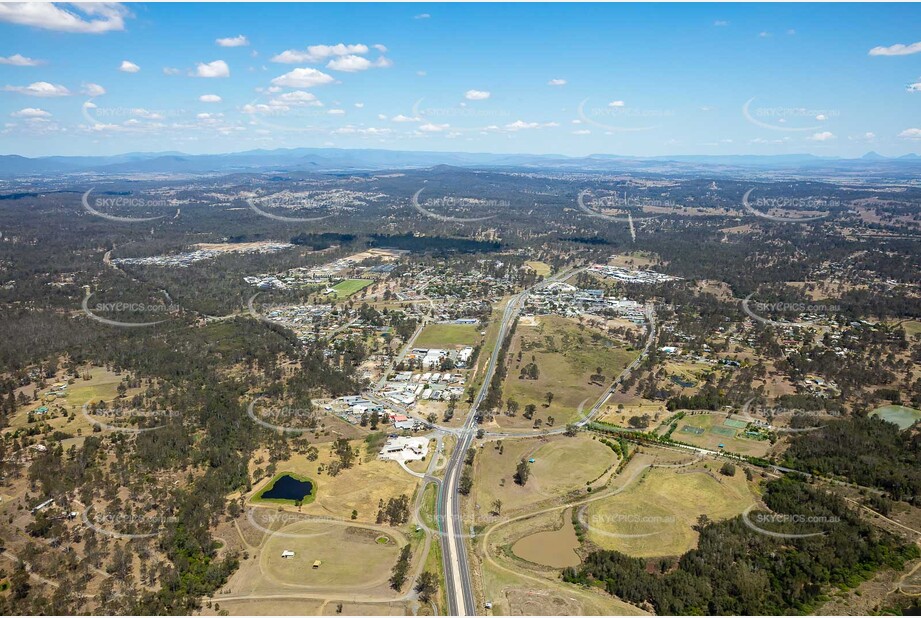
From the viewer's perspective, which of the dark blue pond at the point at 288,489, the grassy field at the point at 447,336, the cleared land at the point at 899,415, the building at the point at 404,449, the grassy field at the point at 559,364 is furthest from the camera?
the grassy field at the point at 447,336

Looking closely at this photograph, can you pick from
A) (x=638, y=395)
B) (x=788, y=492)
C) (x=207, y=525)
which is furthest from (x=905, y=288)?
(x=207, y=525)

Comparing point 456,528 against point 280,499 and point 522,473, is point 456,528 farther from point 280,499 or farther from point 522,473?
point 280,499

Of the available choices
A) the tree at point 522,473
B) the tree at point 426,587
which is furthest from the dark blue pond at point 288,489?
the tree at point 522,473

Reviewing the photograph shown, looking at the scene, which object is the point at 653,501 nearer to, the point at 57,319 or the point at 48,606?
the point at 48,606

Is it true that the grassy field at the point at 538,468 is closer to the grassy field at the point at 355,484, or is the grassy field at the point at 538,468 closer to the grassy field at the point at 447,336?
the grassy field at the point at 355,484

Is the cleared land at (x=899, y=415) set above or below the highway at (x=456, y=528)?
above

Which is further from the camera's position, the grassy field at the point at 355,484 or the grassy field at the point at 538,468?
the grassy field at the point at 538,468
